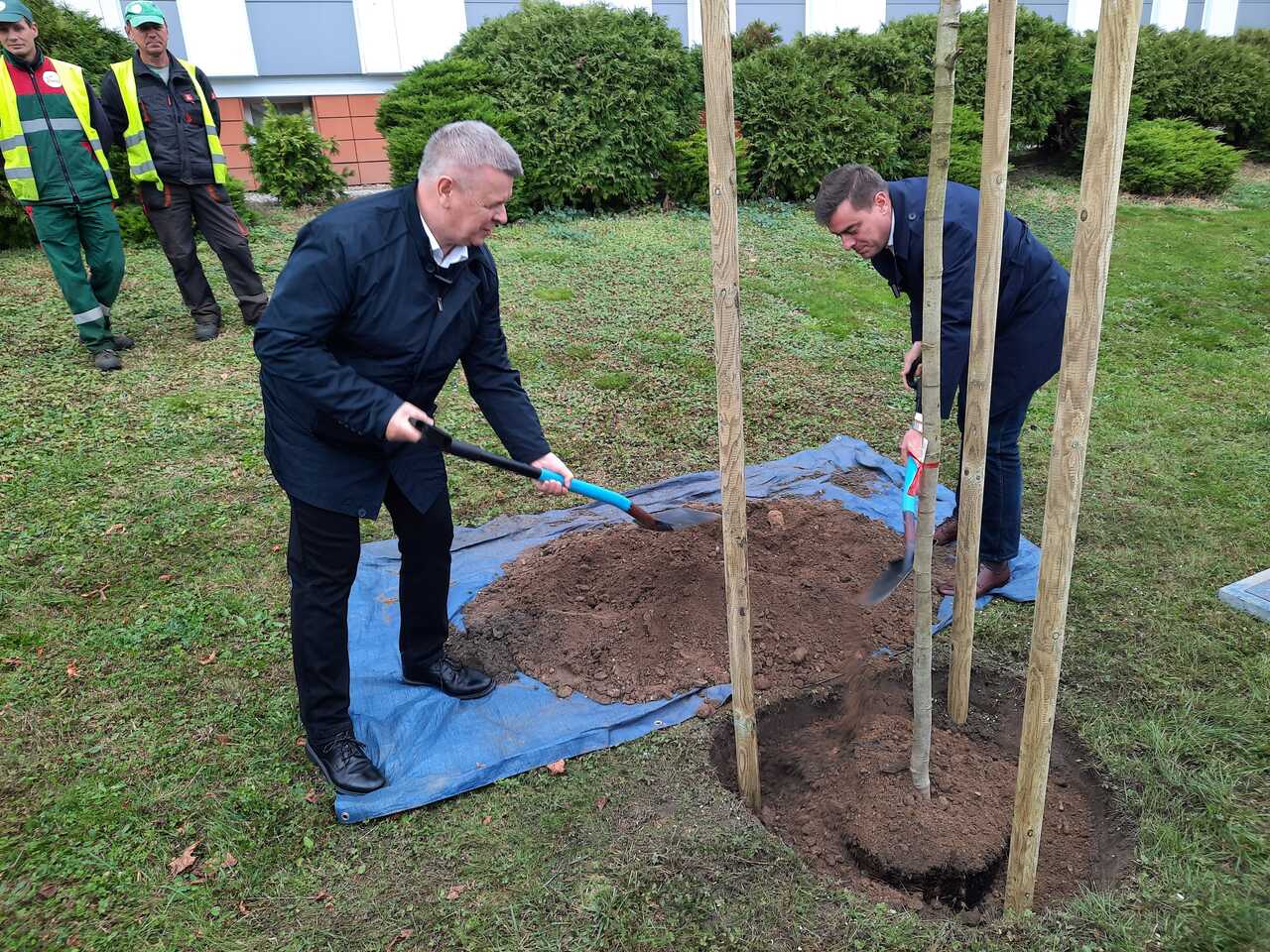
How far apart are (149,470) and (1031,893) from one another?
4482 millimetres

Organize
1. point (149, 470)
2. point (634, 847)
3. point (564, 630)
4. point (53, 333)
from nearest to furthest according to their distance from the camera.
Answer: point (634, 847) < point (564, 630) < point (149, 470) < point (53, 333)

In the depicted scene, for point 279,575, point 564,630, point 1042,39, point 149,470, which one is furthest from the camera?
point 1042,39

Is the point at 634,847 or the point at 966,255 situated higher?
the point at 966,255

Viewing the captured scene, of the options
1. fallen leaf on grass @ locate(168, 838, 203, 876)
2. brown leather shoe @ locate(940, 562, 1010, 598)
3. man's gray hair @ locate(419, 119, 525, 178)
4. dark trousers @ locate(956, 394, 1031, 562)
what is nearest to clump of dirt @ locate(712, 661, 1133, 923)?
brown leather shoe @ locate(940, 562, 1010, 598)

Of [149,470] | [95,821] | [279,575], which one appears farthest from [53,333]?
[95,821]

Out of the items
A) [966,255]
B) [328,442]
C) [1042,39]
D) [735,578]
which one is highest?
[1042,39]

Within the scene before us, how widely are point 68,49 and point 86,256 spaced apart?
405cm

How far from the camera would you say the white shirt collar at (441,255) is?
2373 mm

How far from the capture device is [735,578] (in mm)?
2262

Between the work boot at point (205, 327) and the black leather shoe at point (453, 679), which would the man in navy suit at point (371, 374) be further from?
the work boot at point (205, 327)

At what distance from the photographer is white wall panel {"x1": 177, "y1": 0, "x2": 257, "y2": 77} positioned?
37.7 ft

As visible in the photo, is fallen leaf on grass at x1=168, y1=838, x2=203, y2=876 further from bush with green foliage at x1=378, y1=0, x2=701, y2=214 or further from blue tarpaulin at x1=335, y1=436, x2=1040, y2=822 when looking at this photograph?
bush with green foliage at x1=378, y1=0, x2=701, y2=214

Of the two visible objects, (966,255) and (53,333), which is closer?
(966,255)

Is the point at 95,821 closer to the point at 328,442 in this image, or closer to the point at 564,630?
the point at 328,442
